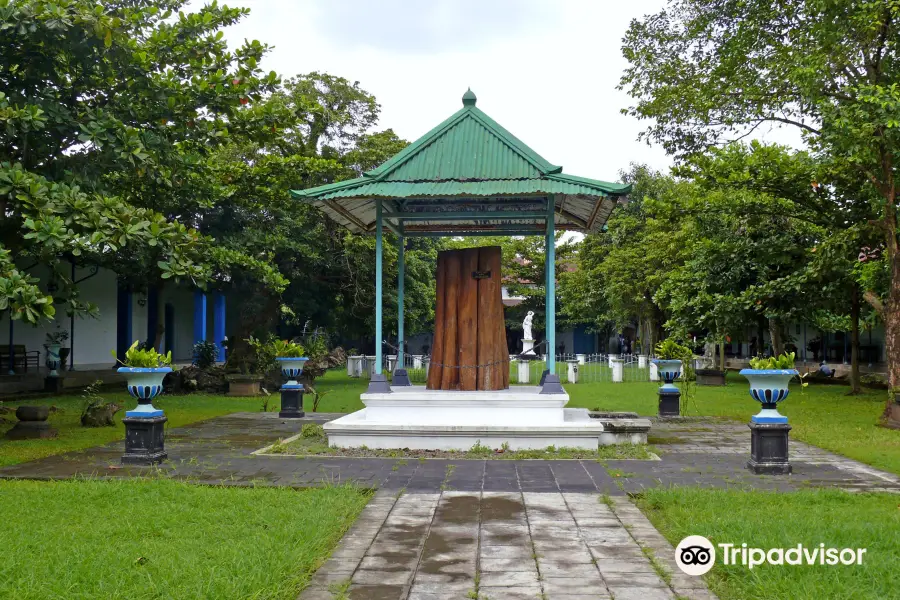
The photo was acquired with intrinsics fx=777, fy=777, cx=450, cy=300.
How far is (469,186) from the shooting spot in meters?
9.03

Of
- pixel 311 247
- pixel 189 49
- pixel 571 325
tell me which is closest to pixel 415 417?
pixel 189 49

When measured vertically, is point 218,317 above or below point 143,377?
above

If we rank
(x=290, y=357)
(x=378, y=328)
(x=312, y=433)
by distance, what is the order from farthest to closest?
(x=290, y=357)
(x=312, y=433)
(x=378, y=328)

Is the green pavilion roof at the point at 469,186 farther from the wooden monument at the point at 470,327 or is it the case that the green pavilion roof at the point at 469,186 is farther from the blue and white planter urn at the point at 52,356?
the blue and white planter urn at the point at 52,356

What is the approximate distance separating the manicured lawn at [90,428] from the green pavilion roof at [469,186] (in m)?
4.10

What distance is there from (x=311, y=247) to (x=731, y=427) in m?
11.3

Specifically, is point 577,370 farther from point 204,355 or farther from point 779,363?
point 779,363

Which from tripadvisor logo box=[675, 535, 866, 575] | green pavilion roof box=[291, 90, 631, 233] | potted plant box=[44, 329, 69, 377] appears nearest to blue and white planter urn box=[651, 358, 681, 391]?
green pavilion roof box=[291, 90, 631, 233]

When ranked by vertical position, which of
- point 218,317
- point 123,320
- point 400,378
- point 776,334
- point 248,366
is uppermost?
point 218,317

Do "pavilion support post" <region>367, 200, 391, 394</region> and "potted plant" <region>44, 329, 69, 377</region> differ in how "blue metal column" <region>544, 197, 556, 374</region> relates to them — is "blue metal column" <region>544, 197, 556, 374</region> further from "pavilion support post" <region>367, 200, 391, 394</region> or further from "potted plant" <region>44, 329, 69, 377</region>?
"potted plant" <region>44, 329, 69, 377</region>

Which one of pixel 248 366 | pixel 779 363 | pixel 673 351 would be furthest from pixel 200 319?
pixel 779 363

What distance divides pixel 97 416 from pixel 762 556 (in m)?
10.0

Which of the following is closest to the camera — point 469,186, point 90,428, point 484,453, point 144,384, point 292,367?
point 144,384

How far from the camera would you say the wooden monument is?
9.75 metres
